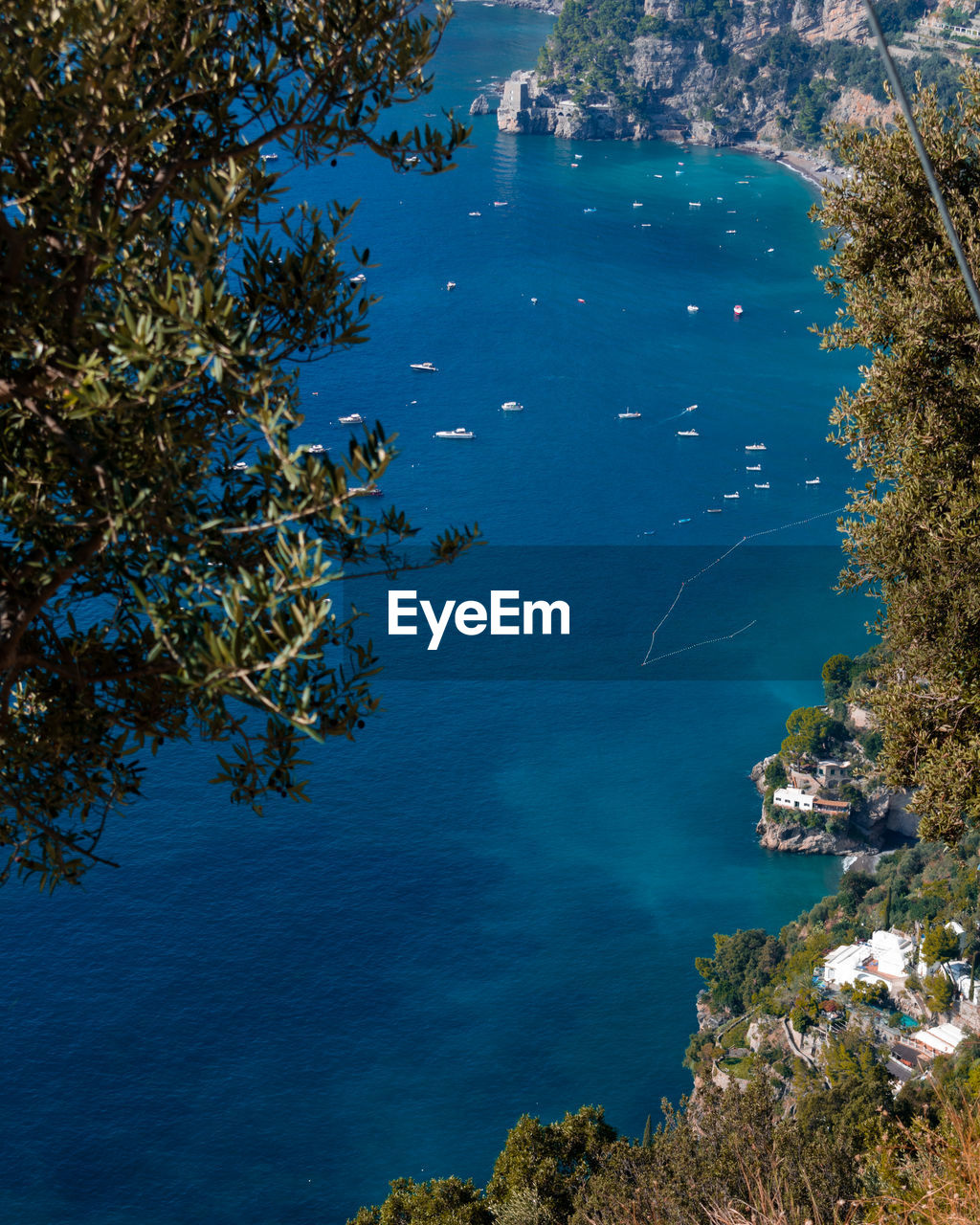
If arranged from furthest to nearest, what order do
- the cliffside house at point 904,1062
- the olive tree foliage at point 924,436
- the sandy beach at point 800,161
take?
1. the sandy beach at point 800,161
2. the cliffside house at point 904,1062
3. the olive tree foliage at point 924,436

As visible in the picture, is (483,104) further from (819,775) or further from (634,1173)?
(634,1173)

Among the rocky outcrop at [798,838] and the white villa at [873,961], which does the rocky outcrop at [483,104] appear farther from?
the white villa at [873,961]

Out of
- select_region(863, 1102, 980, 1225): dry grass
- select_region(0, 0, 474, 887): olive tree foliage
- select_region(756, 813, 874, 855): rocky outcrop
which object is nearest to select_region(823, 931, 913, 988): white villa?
select_region(756, 813, 874, 855): rocky outcrop

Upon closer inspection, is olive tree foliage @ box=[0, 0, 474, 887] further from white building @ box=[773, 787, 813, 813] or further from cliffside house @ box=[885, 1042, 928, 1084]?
white building @ box=[773, 787, 813, 813]

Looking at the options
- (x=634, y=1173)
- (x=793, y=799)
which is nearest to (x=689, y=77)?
(x=793, y=799)

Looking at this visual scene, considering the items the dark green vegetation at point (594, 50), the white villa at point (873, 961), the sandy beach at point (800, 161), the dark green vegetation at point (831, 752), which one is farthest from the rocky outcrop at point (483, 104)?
the white villa at point (873, 961)

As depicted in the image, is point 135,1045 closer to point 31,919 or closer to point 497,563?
point 31,919
